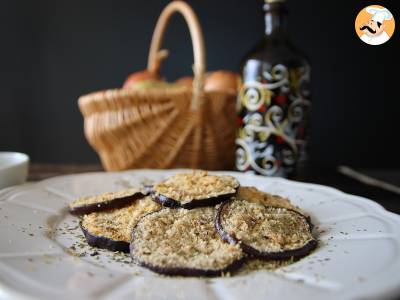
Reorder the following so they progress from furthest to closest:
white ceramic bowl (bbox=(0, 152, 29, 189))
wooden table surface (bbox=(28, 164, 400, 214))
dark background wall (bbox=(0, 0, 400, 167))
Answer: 1. dark background wall (bbox=(0, 0, 400, 167))
2. wooden table surface (bbox=(28, 164, 400, 214))
3. white ceramic bowl (bbox=(0, 152, 29, 189))

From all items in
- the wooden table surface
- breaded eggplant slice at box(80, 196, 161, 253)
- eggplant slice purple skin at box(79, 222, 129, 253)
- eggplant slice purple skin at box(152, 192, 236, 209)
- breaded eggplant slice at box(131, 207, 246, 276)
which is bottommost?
the wooden table surface

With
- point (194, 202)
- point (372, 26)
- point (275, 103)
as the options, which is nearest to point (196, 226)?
point (194, 202)

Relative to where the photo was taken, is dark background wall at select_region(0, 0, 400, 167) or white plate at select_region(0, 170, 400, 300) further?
dark background wall at select_region(0, 0, 400, 167)

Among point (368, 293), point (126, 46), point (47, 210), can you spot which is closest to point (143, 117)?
point (47, 210)

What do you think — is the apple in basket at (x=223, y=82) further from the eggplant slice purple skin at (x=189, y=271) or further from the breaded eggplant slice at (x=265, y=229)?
the eggplant slice purple skin at (x=189, y=271)

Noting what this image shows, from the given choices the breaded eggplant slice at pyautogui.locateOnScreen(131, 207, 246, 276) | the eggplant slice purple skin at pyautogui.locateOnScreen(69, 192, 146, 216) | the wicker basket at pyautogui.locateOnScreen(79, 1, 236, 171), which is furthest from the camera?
the wicker basket at pyautogui.locateOnScreen(79, 1, 236, 171)

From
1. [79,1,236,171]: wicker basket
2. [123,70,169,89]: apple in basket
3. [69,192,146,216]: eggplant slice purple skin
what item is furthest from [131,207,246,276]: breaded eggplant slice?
[123,70,169,89]: apple in basket

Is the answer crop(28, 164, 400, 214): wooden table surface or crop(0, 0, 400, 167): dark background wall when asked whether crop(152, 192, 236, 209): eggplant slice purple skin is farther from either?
crop(0, 0, 400, 167): dark background wall
